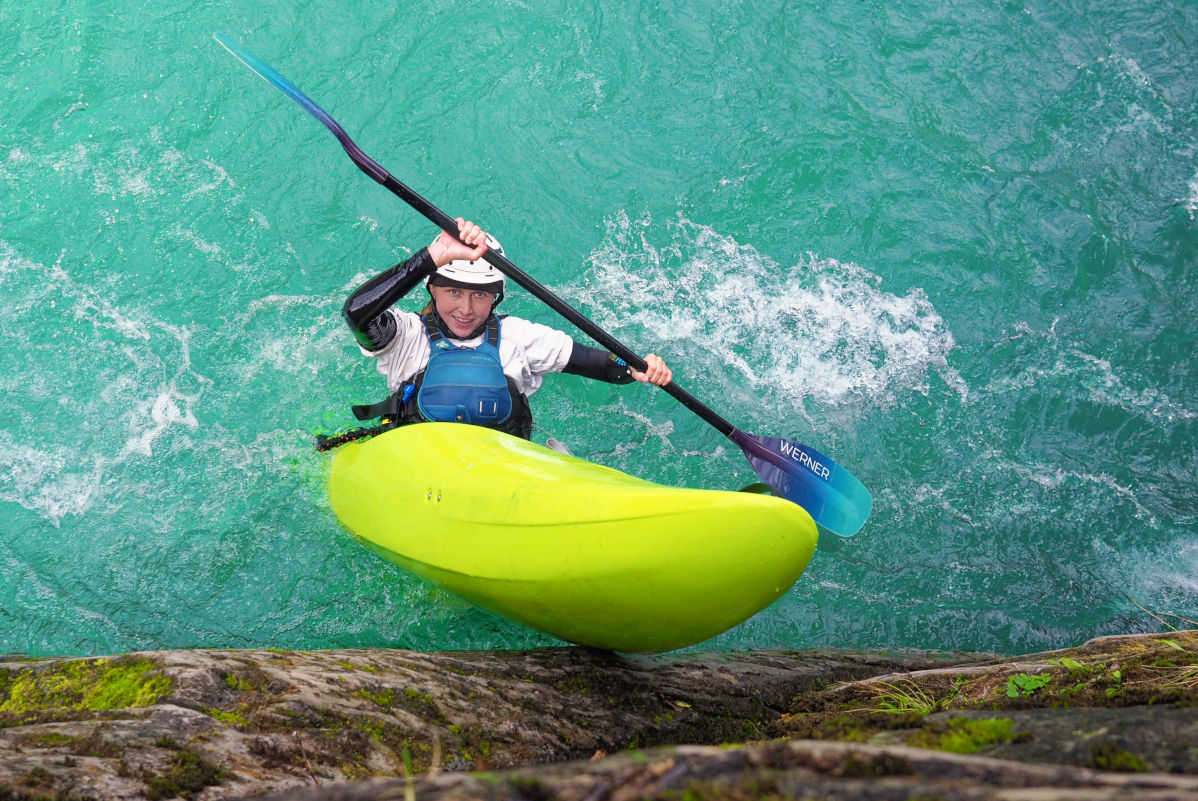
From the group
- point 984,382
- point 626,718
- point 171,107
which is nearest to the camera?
point 626,718

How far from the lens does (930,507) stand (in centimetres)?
439

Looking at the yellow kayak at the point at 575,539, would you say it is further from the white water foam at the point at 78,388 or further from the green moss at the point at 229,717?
the white water foam at the point at 78,388

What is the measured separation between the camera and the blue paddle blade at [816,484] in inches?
154

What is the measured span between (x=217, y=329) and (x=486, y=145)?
1979 mm

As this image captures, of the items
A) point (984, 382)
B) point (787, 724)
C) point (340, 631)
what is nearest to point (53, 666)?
point (340, 631)

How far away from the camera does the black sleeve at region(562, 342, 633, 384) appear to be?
3.95 m

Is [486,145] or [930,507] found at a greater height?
[486,145]

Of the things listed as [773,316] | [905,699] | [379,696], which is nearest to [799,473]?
[773,316]

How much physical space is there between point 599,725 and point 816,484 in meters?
1.76

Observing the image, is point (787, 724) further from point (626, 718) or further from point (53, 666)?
point (53, 666)

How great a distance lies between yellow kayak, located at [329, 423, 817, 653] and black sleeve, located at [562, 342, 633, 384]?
69 cm

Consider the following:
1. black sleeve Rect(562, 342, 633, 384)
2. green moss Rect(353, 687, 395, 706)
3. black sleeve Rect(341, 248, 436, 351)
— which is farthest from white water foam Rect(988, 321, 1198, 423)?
green moss Rect(353, 687, 395, 706)

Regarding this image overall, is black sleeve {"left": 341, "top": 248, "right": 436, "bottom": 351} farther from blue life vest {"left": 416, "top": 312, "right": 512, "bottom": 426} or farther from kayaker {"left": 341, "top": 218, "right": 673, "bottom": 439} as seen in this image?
blue life vest {"left": 416, "top": 312, "right": 512, "bottom": 426}

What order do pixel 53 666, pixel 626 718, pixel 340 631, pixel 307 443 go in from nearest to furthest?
pixel 53 666
pixel 626 718
pixel 340 631
pixel 307 443
